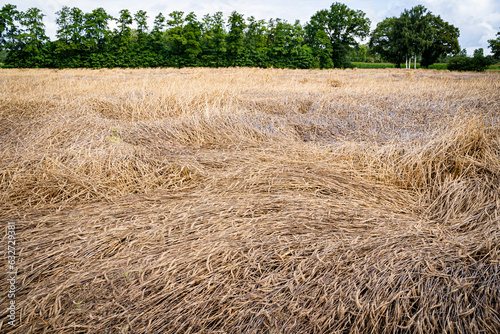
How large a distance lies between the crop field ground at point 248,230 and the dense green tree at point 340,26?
4349cm

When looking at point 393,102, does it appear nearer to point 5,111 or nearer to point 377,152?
point 377,152

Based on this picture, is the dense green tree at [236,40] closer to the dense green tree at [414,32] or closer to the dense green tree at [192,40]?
the dense green tree at [192,40]

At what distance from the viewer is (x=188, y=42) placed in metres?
32.8

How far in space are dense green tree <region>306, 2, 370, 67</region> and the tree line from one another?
21.2ft

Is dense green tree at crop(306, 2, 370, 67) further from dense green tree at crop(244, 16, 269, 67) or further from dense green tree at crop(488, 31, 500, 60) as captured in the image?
dense green tree at crop(488, 31, 500, 60)

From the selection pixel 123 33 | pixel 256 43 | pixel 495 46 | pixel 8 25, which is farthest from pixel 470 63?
pixel 8 25

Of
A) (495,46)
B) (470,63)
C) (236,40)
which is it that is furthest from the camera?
(236,40)

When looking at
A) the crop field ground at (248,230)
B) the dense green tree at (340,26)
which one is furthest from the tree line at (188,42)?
the crop field ground at (248,230)

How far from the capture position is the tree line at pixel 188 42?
3123 cm

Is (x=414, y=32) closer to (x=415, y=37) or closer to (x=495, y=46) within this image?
(x=415, y=37)

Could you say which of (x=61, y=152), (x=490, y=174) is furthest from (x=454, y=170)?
(x=61, y=152)

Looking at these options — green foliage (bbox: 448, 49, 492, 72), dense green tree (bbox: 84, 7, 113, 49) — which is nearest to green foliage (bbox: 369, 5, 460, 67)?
green foliage (bbox: 448, 49, 492, 72)

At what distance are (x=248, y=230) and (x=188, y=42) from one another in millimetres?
35214

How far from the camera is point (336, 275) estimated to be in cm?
142
